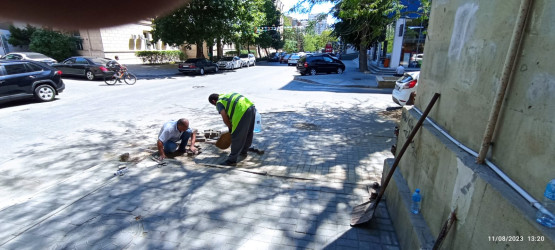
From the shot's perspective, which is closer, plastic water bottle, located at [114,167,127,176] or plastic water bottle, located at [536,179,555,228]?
plastic water bottle, located at [536,179,555,228]

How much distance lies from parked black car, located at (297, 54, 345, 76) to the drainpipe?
19.8 metres

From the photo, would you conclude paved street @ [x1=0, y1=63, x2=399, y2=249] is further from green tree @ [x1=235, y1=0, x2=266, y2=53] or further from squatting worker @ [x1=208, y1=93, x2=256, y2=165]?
green tree @ [x1=235, y1=0, x2=266, y2=53]

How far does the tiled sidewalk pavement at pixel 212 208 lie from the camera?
303 cm

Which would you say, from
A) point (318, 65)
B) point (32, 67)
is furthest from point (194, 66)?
point (32, 67)

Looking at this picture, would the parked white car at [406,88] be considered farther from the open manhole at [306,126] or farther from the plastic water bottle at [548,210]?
the plastic water bottle at [548,210]

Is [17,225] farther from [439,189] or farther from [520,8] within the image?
[520,8]

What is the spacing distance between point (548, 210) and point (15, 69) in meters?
13.2

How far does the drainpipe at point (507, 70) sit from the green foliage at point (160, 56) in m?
30.9

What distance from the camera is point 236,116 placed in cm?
479

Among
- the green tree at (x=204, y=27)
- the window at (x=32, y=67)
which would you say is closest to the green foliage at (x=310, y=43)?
the green tree at (x=204, y=27)

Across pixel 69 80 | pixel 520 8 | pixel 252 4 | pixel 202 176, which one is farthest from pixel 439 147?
pixel 252 4

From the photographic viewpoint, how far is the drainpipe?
160 centimetres

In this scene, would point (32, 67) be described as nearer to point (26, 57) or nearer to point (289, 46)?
point (26, 57)

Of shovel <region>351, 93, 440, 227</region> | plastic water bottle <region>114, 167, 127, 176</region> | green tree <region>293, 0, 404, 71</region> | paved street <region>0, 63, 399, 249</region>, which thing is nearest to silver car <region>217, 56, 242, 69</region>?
green tree <region>293, 0, 404, 71</region>
